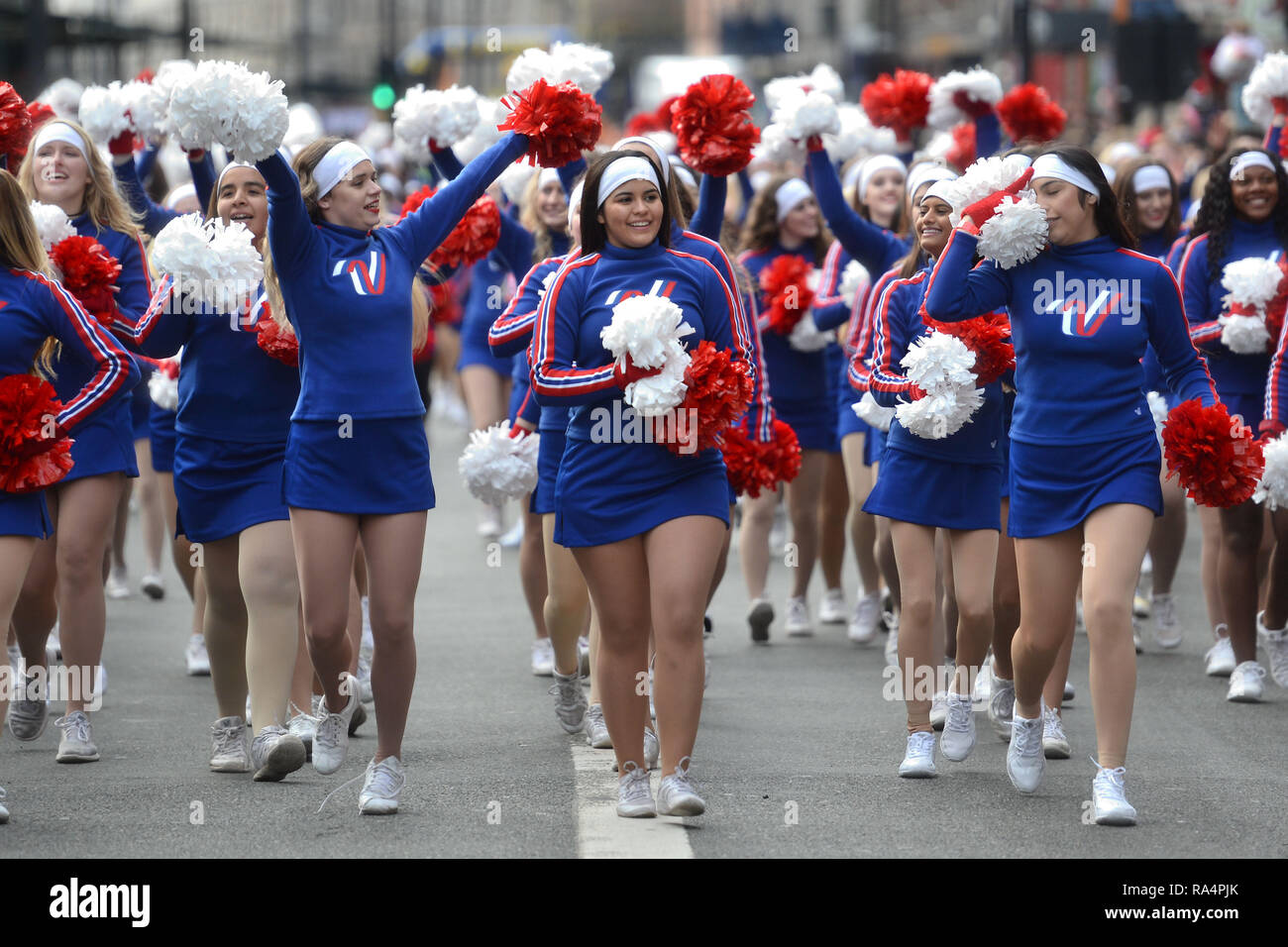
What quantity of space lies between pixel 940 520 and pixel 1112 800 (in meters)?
1.29

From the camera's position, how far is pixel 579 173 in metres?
8.40

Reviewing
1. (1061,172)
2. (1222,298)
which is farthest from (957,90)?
(1061,172)

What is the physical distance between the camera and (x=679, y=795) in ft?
19.3

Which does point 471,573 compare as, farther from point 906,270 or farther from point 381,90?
point 381,90

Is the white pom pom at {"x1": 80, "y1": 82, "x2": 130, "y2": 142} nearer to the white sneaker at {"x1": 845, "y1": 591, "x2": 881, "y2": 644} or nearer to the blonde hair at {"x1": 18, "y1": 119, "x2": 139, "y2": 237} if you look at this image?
the blonde hair at {"x1": 18, "y1": 119, "x2": 139, "y2": 237}

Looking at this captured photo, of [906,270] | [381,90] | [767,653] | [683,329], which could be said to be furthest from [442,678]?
[381,90]

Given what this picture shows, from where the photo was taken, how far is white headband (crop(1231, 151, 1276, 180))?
859 centimetres

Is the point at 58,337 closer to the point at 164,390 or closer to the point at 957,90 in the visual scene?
the point at 164,390

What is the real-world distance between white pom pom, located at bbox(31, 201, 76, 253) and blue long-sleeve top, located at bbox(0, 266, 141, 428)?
1.13 m

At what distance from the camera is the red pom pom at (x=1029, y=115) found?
10211 mm

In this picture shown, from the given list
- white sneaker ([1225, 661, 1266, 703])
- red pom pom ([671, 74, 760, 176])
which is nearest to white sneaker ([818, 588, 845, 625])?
white sneaker ([1225, 661, 1266, 703])

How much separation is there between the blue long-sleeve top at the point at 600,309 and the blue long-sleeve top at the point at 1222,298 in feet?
10.9

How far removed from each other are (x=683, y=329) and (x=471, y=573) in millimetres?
6730
